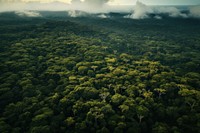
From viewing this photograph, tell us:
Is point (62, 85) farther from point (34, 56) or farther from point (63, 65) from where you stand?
point (34, 56)

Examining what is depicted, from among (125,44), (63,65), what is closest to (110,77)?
(63,65)

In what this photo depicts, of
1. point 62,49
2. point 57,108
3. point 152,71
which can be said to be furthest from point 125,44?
point 57,108

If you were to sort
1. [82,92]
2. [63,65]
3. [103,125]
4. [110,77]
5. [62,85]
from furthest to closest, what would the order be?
[63,65] < [110,77] < [62,85] < [82,92] < [103,125]

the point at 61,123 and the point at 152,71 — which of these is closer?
the point at 61,123

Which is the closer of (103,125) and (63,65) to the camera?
(103,125)

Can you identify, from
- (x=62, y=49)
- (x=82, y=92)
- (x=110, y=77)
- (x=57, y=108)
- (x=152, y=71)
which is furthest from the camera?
(x=62, y=49)

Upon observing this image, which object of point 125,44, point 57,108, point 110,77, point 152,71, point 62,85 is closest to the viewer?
point 57,108

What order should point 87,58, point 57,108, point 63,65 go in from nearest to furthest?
point 57,108 < point 63,65 < point 87,58

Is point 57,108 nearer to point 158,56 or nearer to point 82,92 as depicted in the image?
point 82,92

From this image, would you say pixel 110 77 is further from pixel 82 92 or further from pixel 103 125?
pixel 103 125
